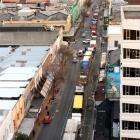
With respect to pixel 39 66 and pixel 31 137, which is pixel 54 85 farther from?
pixel 31 137

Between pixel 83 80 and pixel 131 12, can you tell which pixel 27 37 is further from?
pixel 131 12

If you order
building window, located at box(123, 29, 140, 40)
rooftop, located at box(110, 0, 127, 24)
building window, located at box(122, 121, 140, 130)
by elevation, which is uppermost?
building window, located at box(123, 29, 140, 40)

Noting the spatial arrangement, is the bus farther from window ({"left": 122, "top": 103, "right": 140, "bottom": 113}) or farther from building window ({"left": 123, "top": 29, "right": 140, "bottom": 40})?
building window ({"left": 123, "top": 29, "right": 140, "bottom": 40})

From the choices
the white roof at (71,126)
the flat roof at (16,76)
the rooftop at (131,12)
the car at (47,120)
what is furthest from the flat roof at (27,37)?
the rooftop at (131,12)

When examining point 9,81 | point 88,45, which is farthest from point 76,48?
point 9,81

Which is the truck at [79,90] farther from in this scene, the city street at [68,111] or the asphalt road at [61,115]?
the asphalt road at [61,115]

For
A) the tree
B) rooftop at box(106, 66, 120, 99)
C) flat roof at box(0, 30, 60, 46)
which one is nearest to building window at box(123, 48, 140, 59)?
the tree
